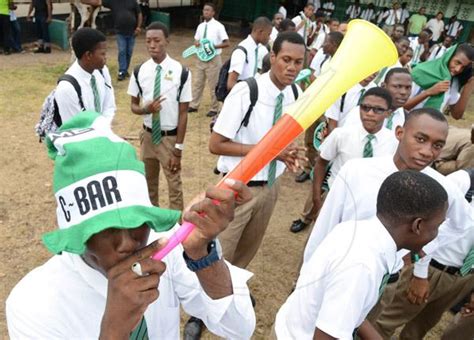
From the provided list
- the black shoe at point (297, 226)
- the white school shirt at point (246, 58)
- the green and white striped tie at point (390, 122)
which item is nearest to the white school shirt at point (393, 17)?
the white school shirt at point (246, 58)

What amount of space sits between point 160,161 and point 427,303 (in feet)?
9.15

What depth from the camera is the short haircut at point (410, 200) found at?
197cm

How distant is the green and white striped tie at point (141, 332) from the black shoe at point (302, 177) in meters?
4.80

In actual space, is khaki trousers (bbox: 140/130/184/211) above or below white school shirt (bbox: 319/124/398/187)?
below

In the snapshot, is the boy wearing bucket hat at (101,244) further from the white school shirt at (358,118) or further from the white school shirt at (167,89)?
the white school shirt at (167,89)

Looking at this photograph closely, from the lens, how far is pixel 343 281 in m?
1.77

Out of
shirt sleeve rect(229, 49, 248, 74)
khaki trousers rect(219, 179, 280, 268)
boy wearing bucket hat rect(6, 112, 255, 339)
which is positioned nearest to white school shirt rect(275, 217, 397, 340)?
boy wearing bucket hat rect(6, 112, 255, 339)

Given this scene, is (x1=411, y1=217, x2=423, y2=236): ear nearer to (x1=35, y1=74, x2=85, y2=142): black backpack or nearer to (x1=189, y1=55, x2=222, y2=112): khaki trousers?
(x1=35, y1=74, x2=85, y2=142): black backpack

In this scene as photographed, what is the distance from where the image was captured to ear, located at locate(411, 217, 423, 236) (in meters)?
1.98

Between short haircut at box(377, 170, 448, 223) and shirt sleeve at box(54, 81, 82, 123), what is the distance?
2.72m

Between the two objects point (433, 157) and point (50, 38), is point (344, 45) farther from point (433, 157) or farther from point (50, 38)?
point (50, 38)

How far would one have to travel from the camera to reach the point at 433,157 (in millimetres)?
2615

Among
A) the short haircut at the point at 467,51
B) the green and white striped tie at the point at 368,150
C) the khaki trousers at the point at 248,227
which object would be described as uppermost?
the short haircut at the point at 467,51

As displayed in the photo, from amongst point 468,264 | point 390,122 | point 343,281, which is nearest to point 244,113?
point 343,281
